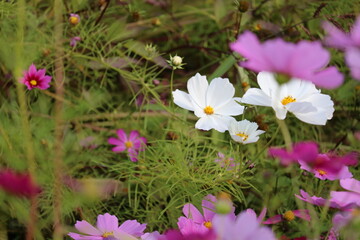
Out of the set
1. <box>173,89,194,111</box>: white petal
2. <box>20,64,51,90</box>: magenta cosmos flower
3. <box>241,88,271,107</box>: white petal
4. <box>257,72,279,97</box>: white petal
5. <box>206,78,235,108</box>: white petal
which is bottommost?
<box>20,64,51,90</box>: magenta cosmos flower

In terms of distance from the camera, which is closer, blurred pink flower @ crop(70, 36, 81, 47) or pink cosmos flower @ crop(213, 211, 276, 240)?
pink cosmos flower @ crop(213, 211, 276, 240)

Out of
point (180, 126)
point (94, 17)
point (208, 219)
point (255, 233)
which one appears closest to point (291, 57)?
point (255, 233)

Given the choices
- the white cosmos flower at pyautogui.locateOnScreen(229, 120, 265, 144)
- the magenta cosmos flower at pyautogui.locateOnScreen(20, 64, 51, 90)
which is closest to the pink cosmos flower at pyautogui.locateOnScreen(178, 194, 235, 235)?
the white cosmos flower at pyautogui.locateOnScreen(229, 120, 265, 144)

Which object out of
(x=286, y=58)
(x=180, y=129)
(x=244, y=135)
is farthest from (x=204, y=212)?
(x=286, y=58)

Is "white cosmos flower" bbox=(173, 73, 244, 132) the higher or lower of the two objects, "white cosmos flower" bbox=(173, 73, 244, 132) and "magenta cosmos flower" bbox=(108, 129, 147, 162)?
the higher

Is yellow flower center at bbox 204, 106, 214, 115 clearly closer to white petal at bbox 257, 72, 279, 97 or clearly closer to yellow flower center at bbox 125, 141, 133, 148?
white petal at bbox 257, 72, 279, 97

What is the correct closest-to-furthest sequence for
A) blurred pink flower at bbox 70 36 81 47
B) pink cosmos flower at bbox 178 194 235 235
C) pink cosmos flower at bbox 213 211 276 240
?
1. pink cosmos flower at bbox 213 211 276 240
2. pink cosmos flower at bbox 178 194 235 235
3. blurred pink flower at bbox 70 36 81 47

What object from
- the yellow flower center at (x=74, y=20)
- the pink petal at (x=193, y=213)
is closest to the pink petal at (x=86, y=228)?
the pink petal at (x=193, y=213)

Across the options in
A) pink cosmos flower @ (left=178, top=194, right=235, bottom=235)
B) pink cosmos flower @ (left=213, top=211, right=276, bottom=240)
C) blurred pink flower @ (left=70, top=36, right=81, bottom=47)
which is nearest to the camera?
pink cosmos flower @ (left=213, top=211, right=276, bottom=240)
